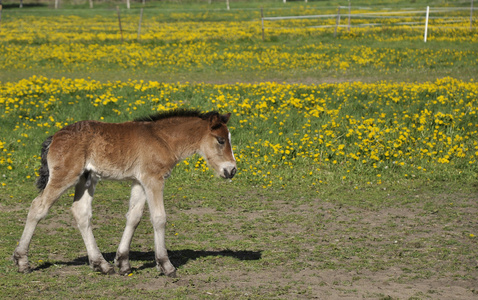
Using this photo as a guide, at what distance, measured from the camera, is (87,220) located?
679 centimetres

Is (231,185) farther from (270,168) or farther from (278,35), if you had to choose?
(278,35)

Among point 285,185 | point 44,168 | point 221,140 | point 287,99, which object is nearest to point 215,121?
point 221,140

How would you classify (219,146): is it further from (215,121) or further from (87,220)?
(87,220)

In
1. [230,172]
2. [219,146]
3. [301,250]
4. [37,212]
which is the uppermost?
[219,146]

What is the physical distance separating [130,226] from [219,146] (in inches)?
52.7

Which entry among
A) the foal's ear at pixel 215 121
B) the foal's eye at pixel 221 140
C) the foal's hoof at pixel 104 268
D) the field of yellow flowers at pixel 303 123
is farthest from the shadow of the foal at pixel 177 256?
the field of yellow flowers at pixel 303 123

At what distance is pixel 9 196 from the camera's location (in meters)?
10.4

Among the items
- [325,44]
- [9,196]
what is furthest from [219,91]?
[325,44]

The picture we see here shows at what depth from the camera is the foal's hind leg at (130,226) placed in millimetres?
6805

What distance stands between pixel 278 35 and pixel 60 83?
17.7m

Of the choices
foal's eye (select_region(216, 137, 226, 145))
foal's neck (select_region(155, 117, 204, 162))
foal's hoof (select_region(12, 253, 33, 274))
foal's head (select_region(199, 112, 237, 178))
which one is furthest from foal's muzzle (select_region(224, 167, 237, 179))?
foal's hoof (select_region(12, 253, 33, 274))

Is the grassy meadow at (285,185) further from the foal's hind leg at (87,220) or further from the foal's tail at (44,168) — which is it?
the foal's tail at (44,168)

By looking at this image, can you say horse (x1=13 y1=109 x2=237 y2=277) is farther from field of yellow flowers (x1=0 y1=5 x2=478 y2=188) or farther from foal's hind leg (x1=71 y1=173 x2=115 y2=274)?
field of yellow flowers (x1=0 y1=5 x2=478 y2=188)

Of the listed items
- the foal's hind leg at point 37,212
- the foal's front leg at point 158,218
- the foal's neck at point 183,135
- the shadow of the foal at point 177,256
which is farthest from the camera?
the shadow of the foal at point 177,256
